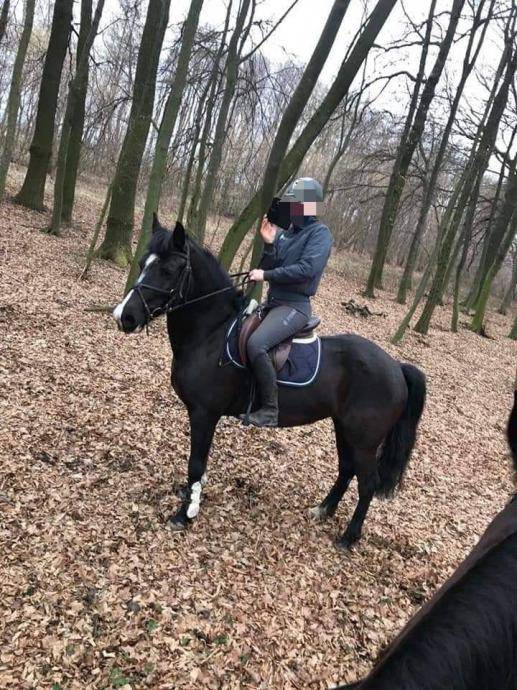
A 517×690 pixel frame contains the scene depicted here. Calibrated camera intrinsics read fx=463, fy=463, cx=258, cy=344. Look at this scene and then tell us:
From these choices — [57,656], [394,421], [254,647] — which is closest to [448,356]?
[394,421]

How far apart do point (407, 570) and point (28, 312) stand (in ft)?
21.8

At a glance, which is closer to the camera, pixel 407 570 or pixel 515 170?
pixel 407 570

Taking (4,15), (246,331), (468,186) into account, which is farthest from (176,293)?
(4,15)

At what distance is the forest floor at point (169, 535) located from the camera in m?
3.11

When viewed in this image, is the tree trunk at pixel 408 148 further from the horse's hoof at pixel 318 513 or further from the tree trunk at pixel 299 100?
the horse's hoof at pixel 318 513

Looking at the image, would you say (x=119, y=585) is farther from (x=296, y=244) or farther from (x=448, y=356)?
(x=448, y=356)

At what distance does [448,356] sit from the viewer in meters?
13.3

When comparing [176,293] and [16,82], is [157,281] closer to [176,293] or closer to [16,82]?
[176,293]

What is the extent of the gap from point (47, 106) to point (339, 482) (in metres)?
14.5

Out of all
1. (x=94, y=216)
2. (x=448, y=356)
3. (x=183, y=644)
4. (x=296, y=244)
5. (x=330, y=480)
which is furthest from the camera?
(x=94, y=216)

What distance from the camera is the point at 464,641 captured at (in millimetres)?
1068

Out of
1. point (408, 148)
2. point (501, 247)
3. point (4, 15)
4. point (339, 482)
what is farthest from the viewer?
point (501, 247)

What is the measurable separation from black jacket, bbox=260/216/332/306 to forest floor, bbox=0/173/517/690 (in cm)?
225

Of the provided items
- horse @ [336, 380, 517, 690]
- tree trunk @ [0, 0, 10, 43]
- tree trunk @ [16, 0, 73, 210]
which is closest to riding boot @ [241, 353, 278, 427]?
horse @ [336, 380, 517, 690]
